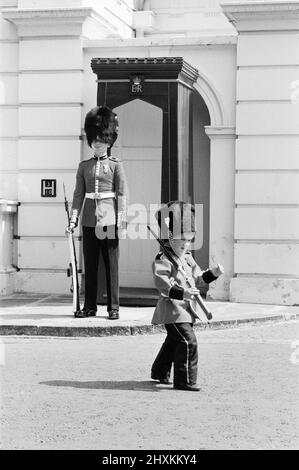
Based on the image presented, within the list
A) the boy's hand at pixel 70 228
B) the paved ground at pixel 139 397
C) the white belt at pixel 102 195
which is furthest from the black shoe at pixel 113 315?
the white belt at pixel 102 195

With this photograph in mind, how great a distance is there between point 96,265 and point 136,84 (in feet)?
7.83

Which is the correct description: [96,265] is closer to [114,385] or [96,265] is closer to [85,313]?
[85,313]

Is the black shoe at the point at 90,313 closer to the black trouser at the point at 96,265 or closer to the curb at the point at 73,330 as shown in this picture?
the black trouser at the point at 96,265

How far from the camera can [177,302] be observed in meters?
7.91

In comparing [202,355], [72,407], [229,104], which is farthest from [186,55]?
[72,407]

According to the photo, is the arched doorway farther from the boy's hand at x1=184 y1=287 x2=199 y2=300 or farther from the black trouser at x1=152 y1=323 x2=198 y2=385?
the boy's hand at x1=184 y1=287 x2=199 y2=300

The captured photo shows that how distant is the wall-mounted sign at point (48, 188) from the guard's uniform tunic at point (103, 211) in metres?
2.16

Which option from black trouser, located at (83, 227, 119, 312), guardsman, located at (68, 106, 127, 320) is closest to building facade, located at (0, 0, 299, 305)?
guardsman, located at (68, 106, 127, 320)

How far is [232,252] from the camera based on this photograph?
13406mm

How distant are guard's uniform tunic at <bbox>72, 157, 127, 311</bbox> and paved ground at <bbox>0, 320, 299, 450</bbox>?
3.62 feet

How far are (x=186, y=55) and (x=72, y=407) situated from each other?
24.3 ft

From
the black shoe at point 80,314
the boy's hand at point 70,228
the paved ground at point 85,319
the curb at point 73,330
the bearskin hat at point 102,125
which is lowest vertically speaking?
the curb at point 73,330

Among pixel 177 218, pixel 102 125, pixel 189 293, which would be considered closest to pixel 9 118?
pixel 102 125

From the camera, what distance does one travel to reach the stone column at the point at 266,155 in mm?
13016
